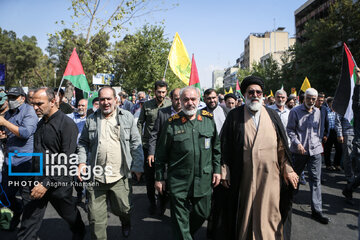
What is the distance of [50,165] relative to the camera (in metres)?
2.98

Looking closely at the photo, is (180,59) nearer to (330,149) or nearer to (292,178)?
(292,178)

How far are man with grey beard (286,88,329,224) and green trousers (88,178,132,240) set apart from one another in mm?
2889

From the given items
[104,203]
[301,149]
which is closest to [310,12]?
[301,149]

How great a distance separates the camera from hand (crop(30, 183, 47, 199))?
2.93 m

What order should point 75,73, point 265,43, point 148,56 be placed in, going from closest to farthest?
point 75,73
point 148,56
point 265,43

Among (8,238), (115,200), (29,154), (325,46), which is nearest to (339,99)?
(115,200)

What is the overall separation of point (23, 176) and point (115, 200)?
1.55 m

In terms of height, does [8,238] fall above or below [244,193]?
below

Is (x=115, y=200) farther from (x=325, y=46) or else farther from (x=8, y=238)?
(x=325, y=46)

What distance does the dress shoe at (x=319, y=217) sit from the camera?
4215 mm

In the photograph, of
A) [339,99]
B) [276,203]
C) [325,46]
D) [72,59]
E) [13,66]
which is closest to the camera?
[276,203]

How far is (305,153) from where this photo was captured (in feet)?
14.5

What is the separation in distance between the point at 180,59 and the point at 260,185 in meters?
4.95

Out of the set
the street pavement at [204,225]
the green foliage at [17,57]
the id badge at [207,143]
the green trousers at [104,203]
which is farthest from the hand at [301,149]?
the green foliage at [17,57]
